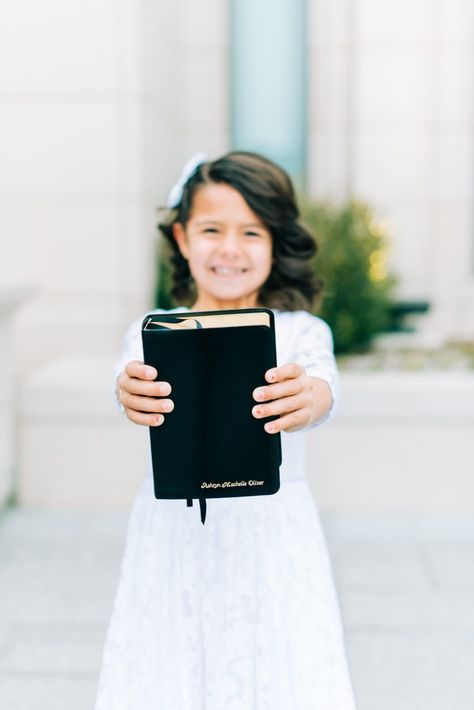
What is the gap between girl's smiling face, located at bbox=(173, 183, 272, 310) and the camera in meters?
2.51

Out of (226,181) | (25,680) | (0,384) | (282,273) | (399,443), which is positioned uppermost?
(226,181)

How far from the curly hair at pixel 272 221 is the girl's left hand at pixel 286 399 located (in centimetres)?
64

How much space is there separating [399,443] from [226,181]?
2.67 m

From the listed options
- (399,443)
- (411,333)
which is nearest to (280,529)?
(399,443)

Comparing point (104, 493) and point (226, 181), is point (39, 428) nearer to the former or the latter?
point (104, 493)

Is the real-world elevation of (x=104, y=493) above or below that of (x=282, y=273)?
below

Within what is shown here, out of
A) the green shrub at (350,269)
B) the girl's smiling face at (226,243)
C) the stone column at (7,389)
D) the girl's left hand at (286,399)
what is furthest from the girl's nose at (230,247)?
the green shrub at (350,269)

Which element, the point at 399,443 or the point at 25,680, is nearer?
the point at 25,680

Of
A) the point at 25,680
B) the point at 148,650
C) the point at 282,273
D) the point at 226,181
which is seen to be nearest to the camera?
the point at 148,650

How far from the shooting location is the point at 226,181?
100 inches

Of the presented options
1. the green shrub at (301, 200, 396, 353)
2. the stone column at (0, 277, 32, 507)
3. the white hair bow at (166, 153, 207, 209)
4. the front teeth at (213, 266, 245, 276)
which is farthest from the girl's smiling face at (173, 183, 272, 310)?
the green shrub at (301, 200, 396, 353)

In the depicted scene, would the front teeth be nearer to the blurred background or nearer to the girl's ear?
the girl's ear

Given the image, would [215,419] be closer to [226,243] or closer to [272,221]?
[226,243]

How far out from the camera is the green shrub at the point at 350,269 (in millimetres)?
5969
